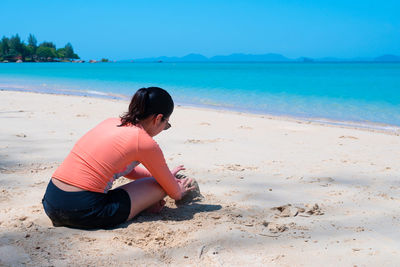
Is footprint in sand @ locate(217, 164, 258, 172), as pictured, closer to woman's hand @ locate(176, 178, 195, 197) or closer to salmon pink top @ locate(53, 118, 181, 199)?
woman's hand @ locate(176, 178, 195, 197)

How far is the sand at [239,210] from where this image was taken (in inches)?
88.5

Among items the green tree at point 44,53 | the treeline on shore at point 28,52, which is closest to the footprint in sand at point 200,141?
the treeline on shore at point 28,52

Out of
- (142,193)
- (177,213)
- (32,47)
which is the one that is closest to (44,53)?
(32,47)

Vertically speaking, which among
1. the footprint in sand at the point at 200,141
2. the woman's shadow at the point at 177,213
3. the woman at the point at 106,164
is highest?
the woman at the point at 106,164

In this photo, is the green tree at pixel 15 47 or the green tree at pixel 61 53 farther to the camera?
the green tree at pixel 61 53

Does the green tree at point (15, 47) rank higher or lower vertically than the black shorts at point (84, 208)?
higher

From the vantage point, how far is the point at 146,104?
2525 millimetres

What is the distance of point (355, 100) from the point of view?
1503 cm

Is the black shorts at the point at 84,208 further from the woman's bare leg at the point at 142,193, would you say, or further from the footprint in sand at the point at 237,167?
the footprint in sand at the point at 237,167

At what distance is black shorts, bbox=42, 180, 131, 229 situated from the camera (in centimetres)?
245

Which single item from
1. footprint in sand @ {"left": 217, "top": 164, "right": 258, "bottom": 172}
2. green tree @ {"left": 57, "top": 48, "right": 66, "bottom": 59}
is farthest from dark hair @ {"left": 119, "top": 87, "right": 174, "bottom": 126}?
green tree @ {"left": 57, "top": 48, "right": 66, "bottom": 59}

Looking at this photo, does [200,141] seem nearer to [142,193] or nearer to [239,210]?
[239,210]

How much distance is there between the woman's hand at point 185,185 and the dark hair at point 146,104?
0.66 meters

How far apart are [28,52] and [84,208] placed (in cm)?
12790
